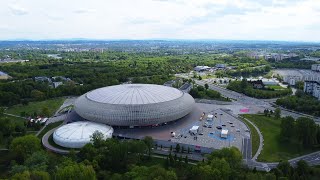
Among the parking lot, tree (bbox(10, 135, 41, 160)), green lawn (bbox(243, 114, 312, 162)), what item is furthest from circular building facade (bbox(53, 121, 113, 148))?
green lawn (bbox(243, 114, 312, 162))

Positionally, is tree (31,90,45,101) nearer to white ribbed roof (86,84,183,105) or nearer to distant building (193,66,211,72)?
white ribbed roof (86,84,183,105)

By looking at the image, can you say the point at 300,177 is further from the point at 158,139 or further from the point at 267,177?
the point at 158,139

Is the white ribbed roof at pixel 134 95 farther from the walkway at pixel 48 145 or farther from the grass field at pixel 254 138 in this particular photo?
the grass field at pixel 254 138

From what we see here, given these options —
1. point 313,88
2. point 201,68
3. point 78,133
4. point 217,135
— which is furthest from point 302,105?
point 201,68

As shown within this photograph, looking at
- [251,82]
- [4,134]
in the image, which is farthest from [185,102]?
[251,82]

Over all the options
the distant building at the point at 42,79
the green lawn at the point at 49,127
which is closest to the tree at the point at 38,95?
the distant building at the point at 42,79

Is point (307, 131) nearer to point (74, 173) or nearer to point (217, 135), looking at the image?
point (217, 135)
